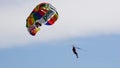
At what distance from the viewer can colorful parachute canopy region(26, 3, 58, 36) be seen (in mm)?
66875

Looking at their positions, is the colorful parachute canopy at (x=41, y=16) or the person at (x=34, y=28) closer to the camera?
the colorful parachute canopy at (x=41, y=16)

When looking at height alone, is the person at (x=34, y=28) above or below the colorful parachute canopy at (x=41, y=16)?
below

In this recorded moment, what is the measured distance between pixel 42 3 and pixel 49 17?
Answer: 8.64ft

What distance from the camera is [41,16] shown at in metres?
67.5

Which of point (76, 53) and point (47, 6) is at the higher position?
point (47, 6)

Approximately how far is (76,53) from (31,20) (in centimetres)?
886

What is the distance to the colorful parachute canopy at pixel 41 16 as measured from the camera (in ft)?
219

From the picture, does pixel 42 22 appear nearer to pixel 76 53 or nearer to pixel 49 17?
pixel 49 17

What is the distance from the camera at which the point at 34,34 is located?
67.4m

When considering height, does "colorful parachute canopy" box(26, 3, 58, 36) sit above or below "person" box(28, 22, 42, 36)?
above

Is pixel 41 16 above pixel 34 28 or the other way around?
above

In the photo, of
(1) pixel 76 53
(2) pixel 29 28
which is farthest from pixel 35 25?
(1) pixel 76 53

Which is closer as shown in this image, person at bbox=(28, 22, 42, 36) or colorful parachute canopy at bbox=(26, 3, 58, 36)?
colorful parachute canopy at bbox=(26, 3, 58, 36)

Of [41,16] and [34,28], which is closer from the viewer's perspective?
[41,16]
